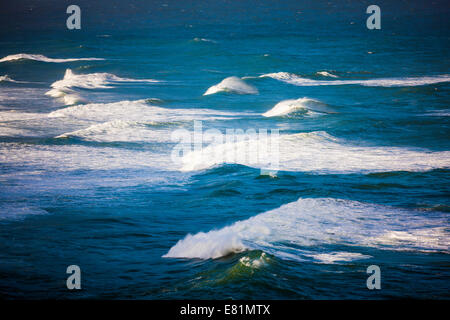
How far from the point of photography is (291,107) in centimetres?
2548

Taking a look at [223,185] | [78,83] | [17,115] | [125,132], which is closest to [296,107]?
[125,132]

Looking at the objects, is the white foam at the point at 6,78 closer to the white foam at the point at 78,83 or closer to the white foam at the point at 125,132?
the white foam at the point at 78,83

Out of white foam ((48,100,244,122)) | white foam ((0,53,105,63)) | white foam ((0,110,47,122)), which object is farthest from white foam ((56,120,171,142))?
white foam ((0,53,105,63))

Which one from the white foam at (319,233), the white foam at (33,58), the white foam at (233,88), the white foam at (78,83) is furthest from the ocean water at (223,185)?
the white foam at (33,58)

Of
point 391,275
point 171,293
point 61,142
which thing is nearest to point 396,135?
point 61,142

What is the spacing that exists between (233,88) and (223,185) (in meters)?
18.6

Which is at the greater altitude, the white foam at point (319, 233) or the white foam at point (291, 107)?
the white foam at point (291, 107)

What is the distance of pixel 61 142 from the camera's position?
18453mm

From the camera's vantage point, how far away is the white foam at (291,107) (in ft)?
82.1

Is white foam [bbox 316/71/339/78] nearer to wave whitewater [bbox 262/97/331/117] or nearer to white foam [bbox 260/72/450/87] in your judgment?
white foam [bbox 260/72/450/87]

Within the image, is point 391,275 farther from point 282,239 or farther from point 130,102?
point 130,102

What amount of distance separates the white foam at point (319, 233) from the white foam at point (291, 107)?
13.3 m

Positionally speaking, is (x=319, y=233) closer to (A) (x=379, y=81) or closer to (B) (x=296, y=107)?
(B) (x=296, y=107)

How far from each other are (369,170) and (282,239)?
5882 millimetres
